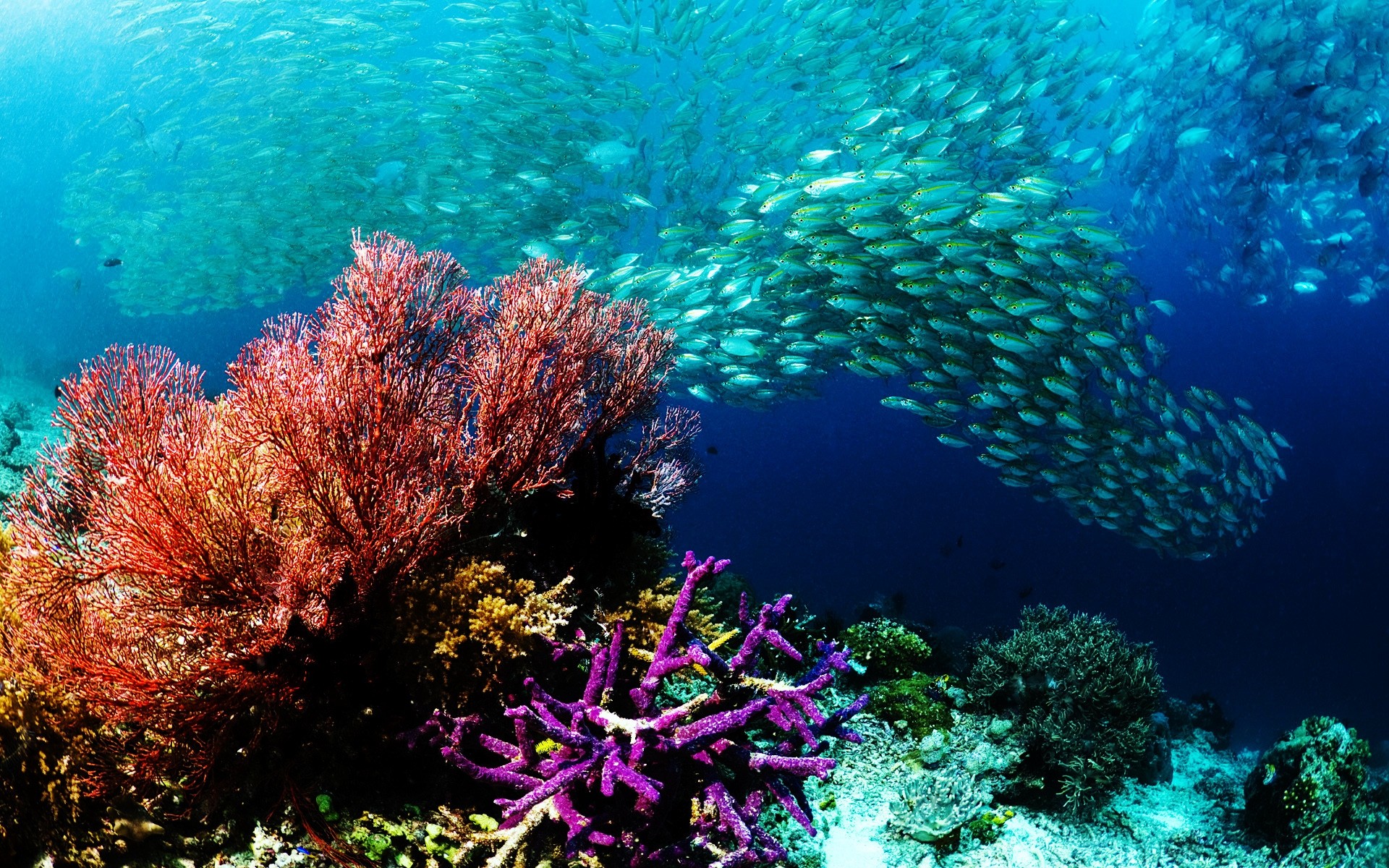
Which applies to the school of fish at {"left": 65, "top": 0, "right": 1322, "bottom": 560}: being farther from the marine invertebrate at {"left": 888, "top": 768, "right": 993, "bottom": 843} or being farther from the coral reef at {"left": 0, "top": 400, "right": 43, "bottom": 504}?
the coral reef at {"left": 0, "top": 400, "right": 43, "bottom": 504}

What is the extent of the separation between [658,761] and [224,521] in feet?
6.42

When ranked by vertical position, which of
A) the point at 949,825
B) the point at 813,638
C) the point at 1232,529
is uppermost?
the point at 1232,529

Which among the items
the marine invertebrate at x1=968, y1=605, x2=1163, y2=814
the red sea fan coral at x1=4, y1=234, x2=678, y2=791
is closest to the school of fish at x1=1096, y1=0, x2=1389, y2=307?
the marine invertebrate at x1=968, y1=605, x2=1163, y2=814

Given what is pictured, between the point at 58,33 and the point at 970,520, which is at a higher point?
the point at 58,33

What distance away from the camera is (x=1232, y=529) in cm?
1206

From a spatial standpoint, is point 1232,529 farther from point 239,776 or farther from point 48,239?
point 48,239

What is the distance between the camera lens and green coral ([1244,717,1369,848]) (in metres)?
5.04

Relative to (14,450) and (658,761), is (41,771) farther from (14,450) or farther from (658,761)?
(14,450)

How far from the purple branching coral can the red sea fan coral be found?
0.77m

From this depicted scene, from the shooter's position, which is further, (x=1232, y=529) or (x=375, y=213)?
(x=375, y=213)

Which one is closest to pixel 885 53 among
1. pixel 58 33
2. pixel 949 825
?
pixel 949 825

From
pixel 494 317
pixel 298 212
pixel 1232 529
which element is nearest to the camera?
pixel 494 317

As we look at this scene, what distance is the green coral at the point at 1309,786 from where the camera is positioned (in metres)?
5.04

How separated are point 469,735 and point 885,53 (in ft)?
44.5
